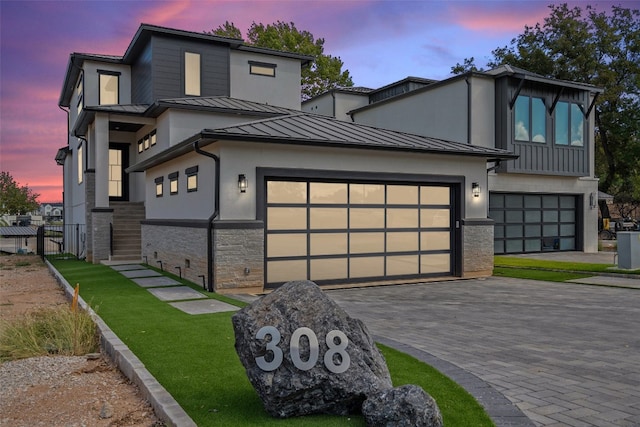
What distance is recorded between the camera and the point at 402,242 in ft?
48.4

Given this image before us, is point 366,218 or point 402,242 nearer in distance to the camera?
point 366,218

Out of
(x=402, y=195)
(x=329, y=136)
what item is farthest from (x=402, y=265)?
(x=329, y=136)

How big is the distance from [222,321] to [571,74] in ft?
102

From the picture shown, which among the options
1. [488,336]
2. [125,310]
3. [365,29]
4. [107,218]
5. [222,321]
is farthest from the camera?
[107,218]

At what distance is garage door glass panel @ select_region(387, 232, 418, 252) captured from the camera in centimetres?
1457

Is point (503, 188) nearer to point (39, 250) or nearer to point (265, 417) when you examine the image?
point (265, 417)

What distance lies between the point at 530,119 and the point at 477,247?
8.53 m

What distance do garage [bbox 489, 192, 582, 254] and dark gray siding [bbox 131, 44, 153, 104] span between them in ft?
48.0

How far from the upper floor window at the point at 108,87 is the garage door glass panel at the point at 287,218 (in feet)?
43.8

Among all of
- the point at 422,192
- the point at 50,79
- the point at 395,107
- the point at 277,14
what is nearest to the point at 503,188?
the point at 395,107

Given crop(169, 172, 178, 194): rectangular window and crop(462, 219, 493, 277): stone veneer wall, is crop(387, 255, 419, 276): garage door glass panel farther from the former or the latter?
crop(169, 172, 178, 194): rectangular window

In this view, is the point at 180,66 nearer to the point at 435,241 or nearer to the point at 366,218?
the point at 366,218

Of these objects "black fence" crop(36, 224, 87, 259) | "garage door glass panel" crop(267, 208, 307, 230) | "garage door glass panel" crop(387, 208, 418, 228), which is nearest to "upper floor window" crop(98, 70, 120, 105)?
"black fence" crop(36, 224, 87, 259)

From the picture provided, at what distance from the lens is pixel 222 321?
328 inches
